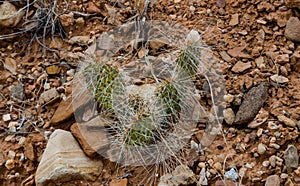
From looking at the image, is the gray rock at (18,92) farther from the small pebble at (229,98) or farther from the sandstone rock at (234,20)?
the sandstone rock at (234,20)

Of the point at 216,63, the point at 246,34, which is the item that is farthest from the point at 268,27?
the point at 216,63

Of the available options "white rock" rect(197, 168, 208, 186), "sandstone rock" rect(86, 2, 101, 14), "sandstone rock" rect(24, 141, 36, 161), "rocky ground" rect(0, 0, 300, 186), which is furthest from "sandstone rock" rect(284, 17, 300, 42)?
"sandstone rock" rect(24, 141, 36, 161)

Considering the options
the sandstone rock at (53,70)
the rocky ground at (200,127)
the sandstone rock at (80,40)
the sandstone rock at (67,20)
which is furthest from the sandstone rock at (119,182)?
the sandstone rock at (67,20)

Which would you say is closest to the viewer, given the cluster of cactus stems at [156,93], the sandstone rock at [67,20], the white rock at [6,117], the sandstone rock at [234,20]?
the cluster of cactus stems at [156,93]

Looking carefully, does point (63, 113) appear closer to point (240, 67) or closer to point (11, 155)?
point (11, 155)

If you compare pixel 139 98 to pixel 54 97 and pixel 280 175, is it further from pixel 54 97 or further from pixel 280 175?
pixel 280 175

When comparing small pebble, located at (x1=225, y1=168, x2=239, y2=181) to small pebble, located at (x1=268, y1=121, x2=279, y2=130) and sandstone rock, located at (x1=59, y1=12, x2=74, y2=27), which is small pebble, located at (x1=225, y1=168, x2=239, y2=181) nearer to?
small pebble, located at (x1=268, y1=121, x2=279, y2=130)
